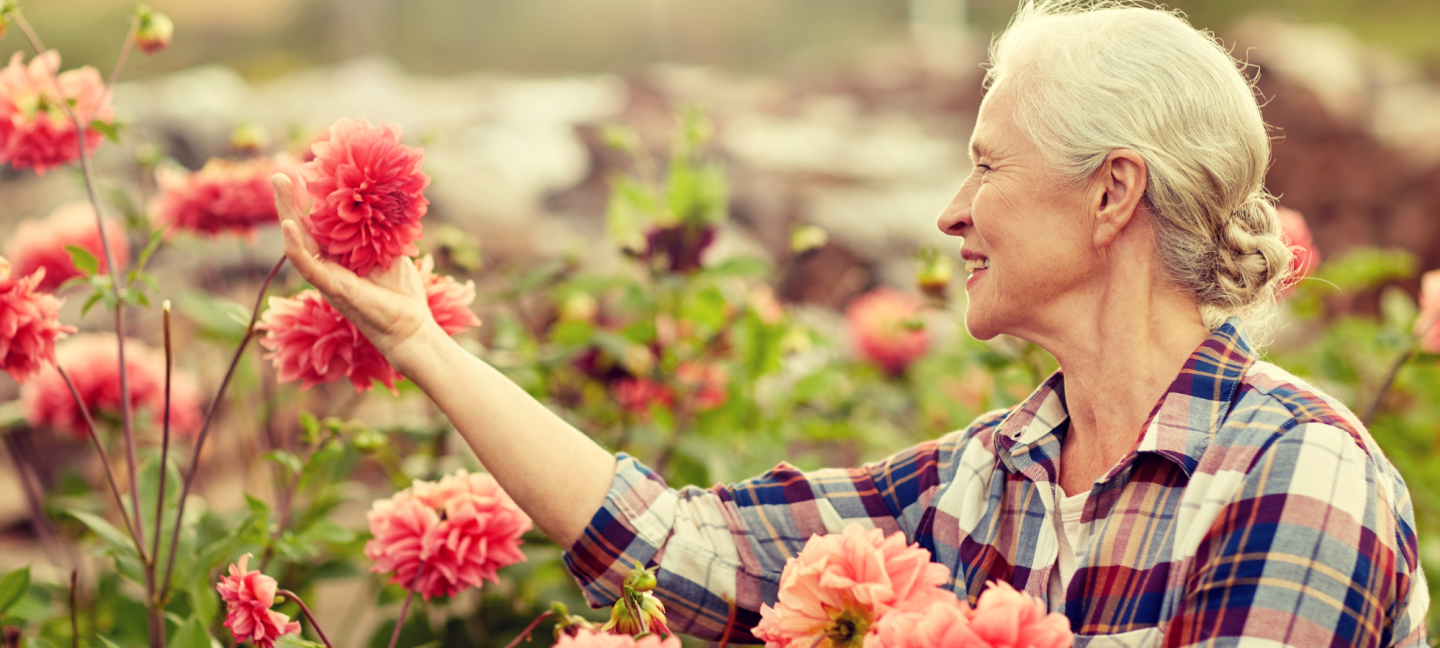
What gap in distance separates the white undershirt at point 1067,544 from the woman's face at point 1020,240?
0.56 ft

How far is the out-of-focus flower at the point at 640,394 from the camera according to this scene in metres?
1.64

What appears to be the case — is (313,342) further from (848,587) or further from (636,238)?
(636,238)

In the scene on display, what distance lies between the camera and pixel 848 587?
664 millimetres

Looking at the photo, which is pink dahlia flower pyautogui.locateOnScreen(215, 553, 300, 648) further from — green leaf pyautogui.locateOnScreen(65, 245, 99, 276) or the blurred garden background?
green leaf pyautogui.locateOnScreen(65, 245, 99, 276)

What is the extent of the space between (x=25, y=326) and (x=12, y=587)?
1.06 feet

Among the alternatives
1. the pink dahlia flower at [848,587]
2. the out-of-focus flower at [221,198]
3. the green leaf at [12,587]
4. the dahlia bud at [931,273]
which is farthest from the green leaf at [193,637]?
the dahlia bud at [931,273]

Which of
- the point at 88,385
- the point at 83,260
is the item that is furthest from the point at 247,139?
the point at 83,260

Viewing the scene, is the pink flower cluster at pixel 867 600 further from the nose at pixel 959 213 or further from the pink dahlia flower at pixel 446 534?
the nose at pixel 959 213

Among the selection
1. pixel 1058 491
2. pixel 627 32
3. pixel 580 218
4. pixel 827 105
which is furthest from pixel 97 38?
pixel 1058 491

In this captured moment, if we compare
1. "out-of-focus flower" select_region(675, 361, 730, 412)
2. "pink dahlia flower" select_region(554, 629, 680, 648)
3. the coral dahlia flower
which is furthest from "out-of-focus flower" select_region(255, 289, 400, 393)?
"out-of-focus flower" select_region(675, 361, 730, 412)

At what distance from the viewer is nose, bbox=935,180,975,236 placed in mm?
987

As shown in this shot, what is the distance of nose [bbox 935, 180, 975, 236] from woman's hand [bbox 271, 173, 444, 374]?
52cm

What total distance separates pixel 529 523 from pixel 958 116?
239 inches

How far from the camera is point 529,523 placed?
3.04 ft
